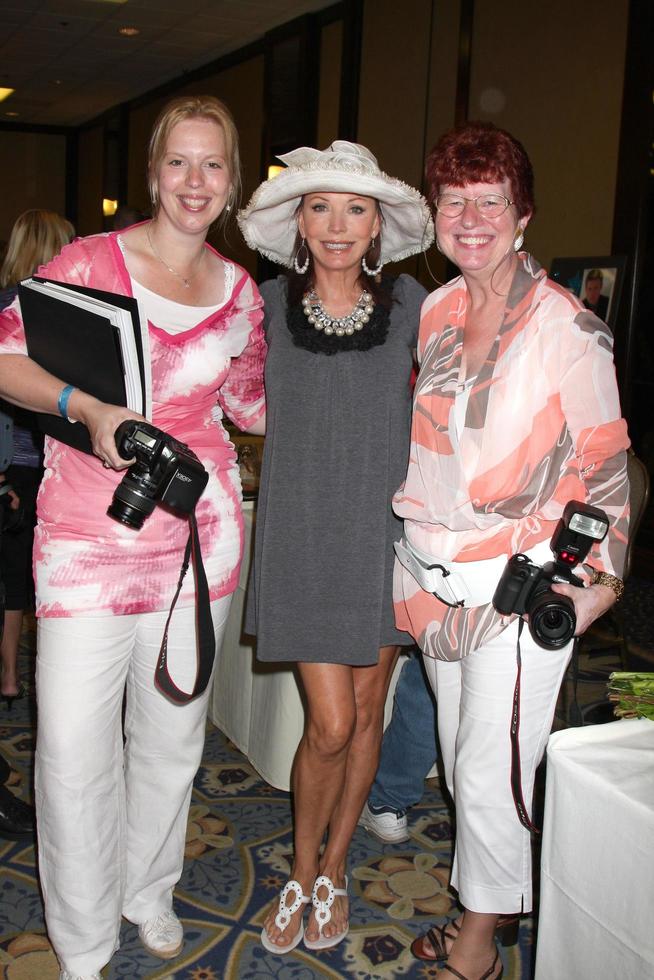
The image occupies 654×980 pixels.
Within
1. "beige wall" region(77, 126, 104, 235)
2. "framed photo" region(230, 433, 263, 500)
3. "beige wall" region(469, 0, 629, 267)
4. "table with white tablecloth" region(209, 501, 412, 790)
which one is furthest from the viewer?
"beige wall" region(77, 126, 104, 235)

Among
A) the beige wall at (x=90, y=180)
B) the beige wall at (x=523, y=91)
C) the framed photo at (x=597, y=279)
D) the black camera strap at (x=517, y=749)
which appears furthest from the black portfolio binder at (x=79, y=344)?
the beige wall at (x=90, y=180)

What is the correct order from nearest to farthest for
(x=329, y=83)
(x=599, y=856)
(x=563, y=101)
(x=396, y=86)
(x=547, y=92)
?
(x=599, y=856) < (x=563, y=101) < (x=547, y=92) < (x=396, y=86) < (x=329, y=83)

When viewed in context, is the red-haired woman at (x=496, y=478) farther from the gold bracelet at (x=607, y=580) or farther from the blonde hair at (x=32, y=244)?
the blonde hair at (x=32, y=244)

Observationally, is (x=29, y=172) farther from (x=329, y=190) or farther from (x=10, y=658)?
(x=329, y=190)

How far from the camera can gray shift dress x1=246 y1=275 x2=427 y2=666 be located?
1950mm

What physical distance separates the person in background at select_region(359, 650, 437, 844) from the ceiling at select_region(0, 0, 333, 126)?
6950 mm

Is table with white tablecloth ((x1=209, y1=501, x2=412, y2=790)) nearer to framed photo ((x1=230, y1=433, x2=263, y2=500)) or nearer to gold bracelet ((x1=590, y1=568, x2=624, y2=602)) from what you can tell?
framed photo ((x1=230, y1=433, x2=263, y2=500))

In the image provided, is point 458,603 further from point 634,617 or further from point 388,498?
point 634,617

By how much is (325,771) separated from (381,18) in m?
6.59

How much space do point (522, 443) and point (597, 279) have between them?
3.57m

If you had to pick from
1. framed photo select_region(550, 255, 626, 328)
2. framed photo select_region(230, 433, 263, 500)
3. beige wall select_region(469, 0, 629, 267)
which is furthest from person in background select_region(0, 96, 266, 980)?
beige wall select_region(469, 0, 629, 267)

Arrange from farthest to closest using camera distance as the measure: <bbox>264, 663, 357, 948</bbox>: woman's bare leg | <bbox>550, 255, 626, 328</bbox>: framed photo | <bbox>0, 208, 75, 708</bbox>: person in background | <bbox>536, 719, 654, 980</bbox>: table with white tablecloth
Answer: <bbox>550, 255, 626, 328</bbox>: framed photo → <bbox>0, 208, 75, 708</bbox>: person in background → <bbox>264, 663, 357, 948</bbox>: woman's bare leg → <bbox>536, 719, 654, 980</bbox>: table with white tablecloth

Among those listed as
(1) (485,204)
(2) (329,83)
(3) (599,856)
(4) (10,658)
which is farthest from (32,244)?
(2) (329,83)

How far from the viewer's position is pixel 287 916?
209 cm
